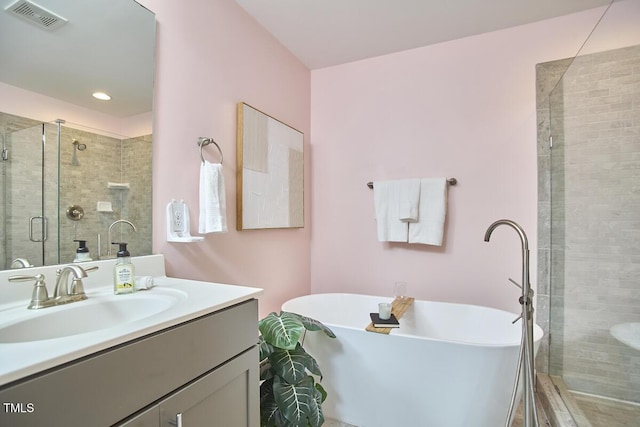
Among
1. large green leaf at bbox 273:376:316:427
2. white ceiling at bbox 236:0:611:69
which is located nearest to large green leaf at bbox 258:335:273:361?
large green leaf at bbox 273:376:316:427

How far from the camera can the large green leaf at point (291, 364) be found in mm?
1393

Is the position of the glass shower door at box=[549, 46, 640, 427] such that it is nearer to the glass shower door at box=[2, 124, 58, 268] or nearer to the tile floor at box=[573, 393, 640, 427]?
the tile floor at box=[573, 393, 640, 427]

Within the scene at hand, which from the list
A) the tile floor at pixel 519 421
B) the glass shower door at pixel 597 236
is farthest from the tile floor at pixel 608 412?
the tile floor at pixel 519 421

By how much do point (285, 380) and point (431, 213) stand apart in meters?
1.47

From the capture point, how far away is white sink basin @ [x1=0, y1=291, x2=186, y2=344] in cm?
80

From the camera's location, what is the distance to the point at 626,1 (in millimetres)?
1529

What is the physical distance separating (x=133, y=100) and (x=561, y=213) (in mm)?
2406

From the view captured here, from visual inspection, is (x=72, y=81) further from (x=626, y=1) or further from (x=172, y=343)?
(x=626, y=1)

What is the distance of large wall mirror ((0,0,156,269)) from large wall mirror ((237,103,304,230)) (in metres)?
0.59

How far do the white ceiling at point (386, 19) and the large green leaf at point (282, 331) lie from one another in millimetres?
1811

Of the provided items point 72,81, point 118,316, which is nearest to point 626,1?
point 72,81

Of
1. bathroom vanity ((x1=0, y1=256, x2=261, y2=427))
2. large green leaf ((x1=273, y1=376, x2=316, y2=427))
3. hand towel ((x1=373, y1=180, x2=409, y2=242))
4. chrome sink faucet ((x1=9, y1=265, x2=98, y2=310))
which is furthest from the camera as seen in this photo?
hand towel ((x1=373, y1=180, x2=409, y2=242))

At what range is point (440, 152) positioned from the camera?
230 cm

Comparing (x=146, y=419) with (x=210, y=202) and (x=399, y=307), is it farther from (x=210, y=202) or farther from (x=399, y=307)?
(x=399, y=307)
